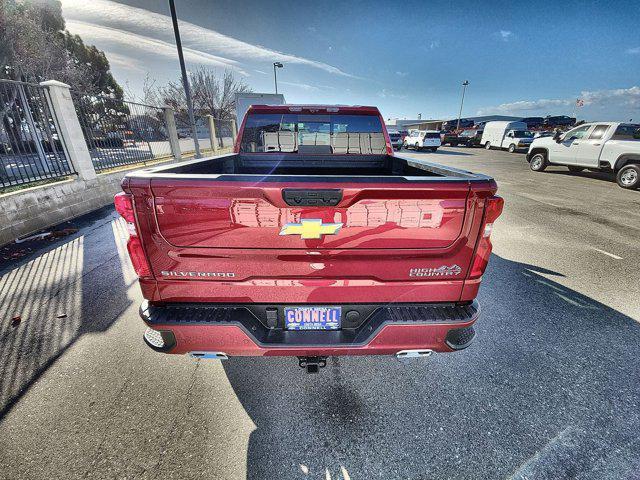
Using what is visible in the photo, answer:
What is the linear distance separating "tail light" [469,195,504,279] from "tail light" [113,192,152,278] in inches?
82.3

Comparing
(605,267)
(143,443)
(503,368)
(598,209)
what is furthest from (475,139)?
(143,443)

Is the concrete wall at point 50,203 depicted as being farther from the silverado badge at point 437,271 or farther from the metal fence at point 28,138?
the silverado badge at point 437,271

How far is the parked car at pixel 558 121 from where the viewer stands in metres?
33.6

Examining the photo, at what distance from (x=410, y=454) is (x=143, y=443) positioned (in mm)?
1811

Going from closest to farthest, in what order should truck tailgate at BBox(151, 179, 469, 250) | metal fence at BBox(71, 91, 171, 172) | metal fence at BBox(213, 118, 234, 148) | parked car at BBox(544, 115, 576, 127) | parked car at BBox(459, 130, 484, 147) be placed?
truck tailgate at BBox(151, 179, 469, 250), metal fence at BBox(71, 91, 171, 172), metal fence at BBox(213, 118, 234, 148), parked car at BBox(459, 130, 484, 147), parked car at BBox(544, 115, 576, 127)

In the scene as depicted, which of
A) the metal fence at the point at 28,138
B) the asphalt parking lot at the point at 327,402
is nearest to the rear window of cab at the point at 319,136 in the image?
the asphalt parking lot at the point at 327,402

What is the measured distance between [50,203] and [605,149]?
1759 centimetres

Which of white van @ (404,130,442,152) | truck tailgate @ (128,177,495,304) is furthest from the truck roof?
white van @ (404,130,442,152)

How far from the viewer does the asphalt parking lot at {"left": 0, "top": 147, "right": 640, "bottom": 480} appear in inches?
69.2

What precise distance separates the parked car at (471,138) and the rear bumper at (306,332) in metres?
34.5

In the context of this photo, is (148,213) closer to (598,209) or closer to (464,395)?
(464,395)

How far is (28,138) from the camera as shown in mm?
6000

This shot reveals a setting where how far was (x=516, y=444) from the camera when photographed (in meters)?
1.87

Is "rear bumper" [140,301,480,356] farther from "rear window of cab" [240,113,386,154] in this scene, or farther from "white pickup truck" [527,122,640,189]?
"white pickup truck" [527,122,640,189]
